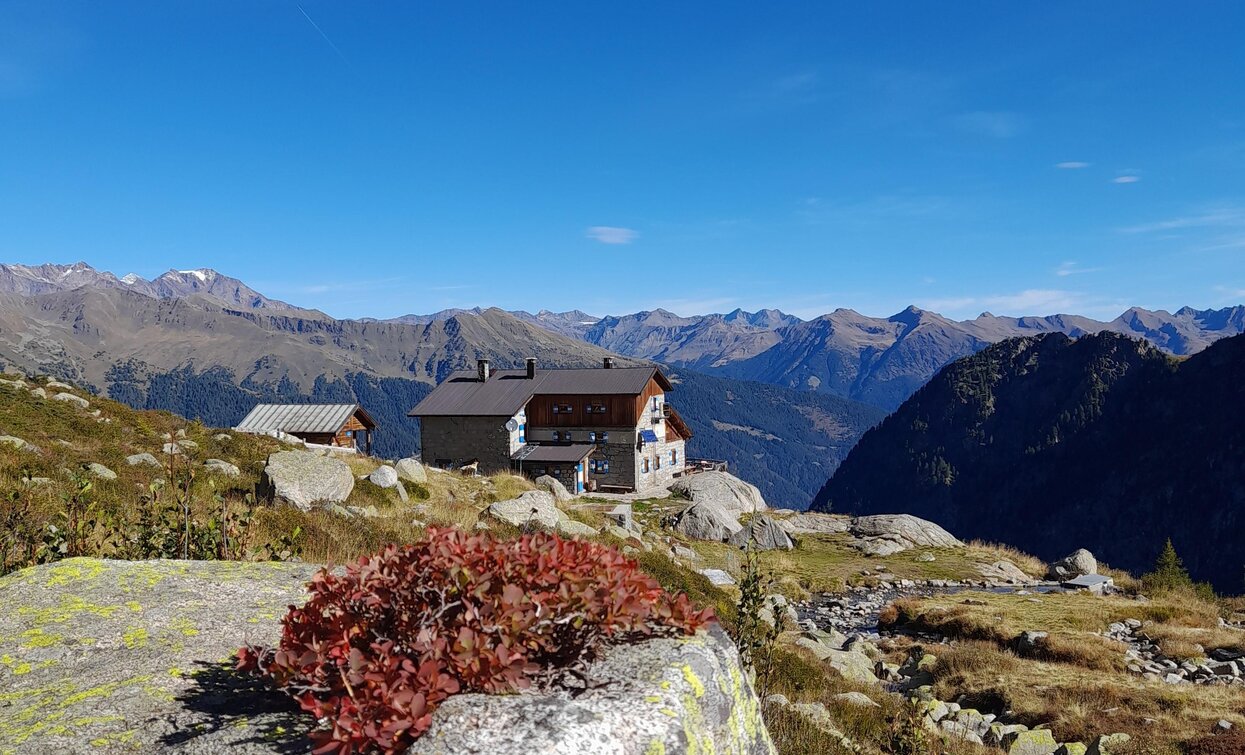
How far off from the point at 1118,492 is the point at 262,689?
22171 cm

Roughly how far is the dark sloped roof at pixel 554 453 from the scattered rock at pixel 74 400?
32.1m

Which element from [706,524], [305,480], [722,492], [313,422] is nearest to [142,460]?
[305,480]

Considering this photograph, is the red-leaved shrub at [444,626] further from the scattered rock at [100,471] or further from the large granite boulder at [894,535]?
the large granite boulder at [894,535]

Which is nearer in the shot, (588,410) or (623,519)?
(623,519)

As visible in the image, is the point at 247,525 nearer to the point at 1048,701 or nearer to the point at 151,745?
the point at 151,745

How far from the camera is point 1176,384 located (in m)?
195

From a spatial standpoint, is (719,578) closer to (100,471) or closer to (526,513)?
(526,513)

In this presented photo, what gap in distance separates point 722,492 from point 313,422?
30046 millimetres

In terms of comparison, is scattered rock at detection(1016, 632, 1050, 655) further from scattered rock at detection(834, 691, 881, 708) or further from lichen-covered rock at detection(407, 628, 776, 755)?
lichen-covered rock at detection(407, 628, 776, 755)

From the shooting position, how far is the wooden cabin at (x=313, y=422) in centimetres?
5088

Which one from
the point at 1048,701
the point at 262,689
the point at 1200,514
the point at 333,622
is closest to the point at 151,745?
the point at 262,689

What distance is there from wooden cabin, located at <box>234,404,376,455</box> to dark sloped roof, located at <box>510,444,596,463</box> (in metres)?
11.9

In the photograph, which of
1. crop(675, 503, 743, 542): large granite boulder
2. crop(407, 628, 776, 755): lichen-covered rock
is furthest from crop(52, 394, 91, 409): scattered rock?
crop(407, 628, 776, 755): lichen-covered rock

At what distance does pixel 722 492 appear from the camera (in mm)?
52094
